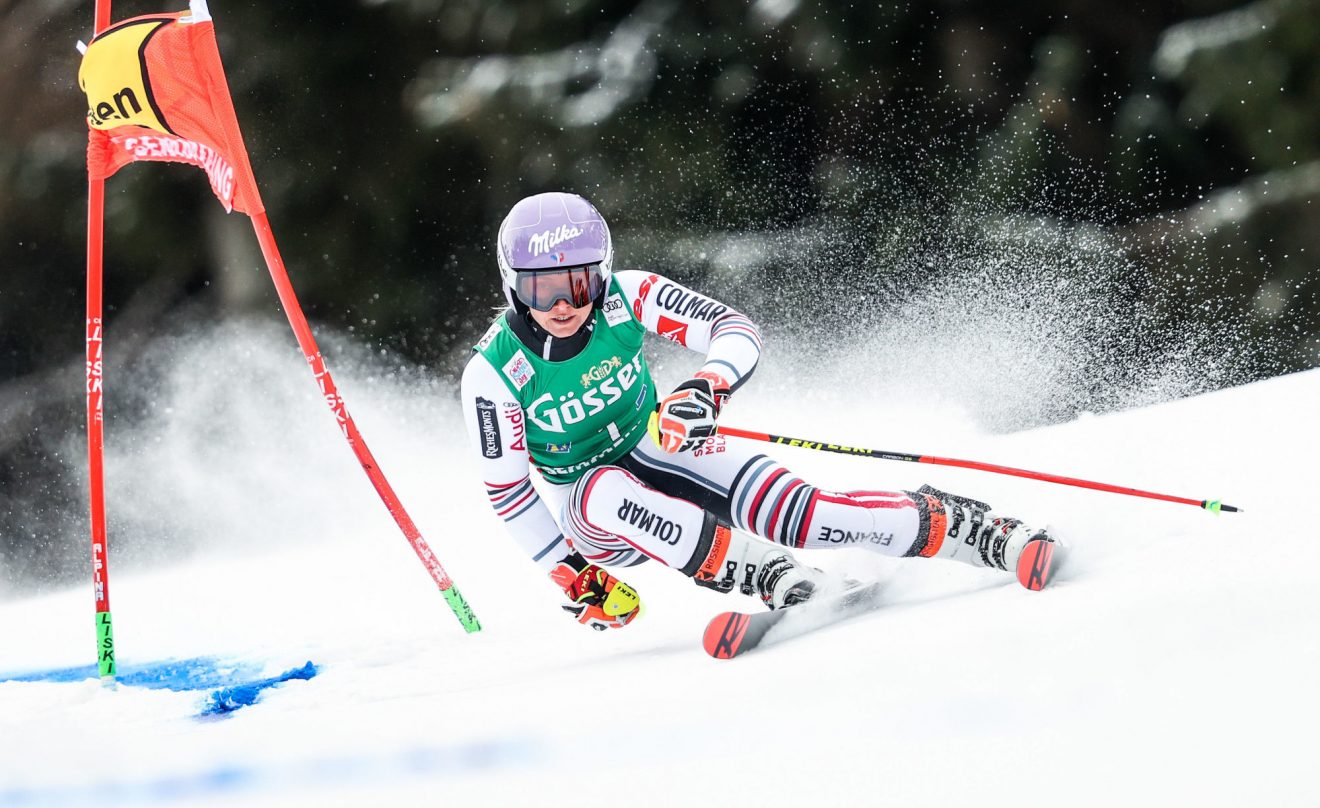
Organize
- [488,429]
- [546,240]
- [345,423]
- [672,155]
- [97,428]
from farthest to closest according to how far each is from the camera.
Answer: [672,155], [345,423], [97,428], [488,429], [546,240]

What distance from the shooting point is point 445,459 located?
7359mm

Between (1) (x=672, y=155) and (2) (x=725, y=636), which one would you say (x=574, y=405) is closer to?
(2) (x=725, y=636)

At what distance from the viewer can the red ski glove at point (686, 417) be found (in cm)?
254

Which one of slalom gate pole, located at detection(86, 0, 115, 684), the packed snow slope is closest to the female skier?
the packed snow slope

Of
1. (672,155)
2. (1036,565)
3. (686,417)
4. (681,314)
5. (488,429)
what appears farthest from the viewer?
(672,155)

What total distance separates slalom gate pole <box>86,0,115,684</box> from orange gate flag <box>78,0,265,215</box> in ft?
0.47

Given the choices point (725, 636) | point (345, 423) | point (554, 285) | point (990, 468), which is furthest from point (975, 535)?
point (345, 423)

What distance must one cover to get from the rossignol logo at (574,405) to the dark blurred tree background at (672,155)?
611 cm

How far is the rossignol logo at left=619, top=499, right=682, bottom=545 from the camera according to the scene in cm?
269

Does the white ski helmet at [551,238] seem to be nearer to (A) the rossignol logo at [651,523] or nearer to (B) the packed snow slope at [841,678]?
(A) the rossignol logo at [651,523]

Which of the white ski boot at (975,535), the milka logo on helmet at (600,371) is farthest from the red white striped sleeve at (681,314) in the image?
the white ski boot at (975,535)

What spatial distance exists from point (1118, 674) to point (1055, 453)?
2229 millimetres

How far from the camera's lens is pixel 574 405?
2.83 meters

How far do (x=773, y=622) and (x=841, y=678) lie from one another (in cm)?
61
